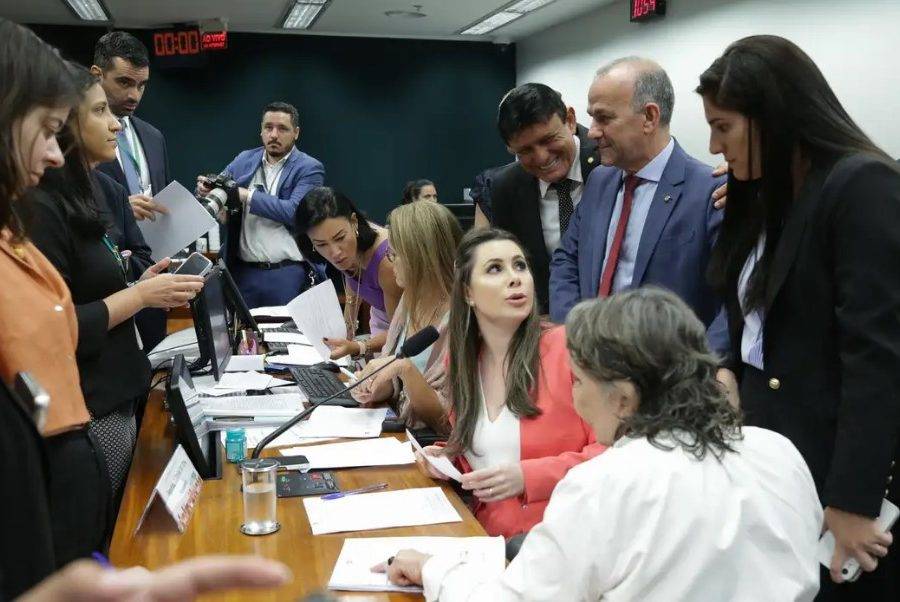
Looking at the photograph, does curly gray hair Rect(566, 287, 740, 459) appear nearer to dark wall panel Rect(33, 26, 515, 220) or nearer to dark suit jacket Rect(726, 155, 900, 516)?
dark suit jacket Rect(726, 155, 900, 516)

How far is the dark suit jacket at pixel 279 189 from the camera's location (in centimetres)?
434

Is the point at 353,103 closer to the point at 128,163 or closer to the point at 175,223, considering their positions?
the point at 128,163

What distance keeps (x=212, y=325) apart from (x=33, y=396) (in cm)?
151

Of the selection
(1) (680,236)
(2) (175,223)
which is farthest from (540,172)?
(2) (175,223)

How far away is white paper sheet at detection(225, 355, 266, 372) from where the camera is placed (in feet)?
9.88

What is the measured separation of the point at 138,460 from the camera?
2.10 meters

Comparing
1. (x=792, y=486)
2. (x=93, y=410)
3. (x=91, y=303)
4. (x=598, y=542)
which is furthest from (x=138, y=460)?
(x=792, y=486)

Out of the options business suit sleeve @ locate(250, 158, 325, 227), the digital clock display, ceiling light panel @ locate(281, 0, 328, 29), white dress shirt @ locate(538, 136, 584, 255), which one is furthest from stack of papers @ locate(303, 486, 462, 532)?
ceiling light panel @ locate(281, 0, 328, 29)

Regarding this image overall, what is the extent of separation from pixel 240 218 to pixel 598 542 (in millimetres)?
3725

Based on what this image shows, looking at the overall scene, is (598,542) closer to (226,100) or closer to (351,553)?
(351,553)

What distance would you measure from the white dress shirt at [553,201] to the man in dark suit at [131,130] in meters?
1.41

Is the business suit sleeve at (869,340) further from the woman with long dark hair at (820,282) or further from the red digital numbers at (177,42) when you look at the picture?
the red digital numbers at (177,42)

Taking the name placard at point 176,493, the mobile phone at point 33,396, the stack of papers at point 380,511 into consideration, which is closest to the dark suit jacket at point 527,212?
the stack of papers at point 380,511

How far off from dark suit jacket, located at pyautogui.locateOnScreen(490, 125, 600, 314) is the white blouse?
894 millimetres
